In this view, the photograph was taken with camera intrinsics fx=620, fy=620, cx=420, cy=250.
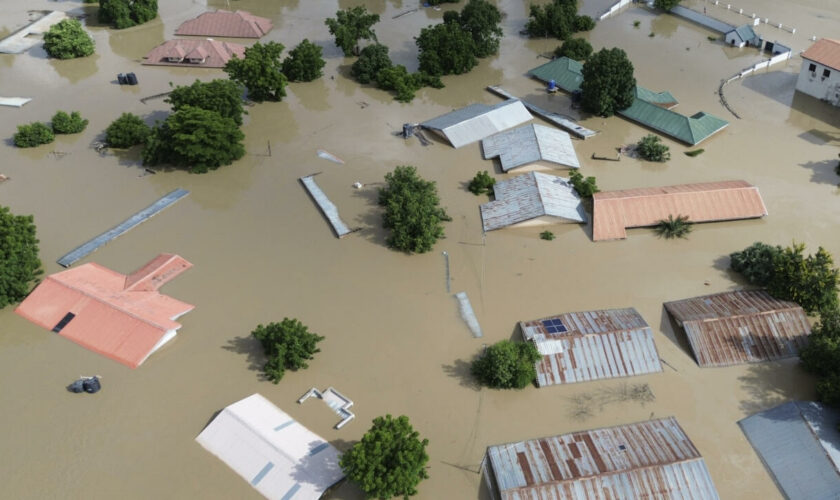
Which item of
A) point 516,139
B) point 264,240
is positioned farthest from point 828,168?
point 264,240

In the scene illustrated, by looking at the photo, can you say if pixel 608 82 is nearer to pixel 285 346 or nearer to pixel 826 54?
pixel 826 54

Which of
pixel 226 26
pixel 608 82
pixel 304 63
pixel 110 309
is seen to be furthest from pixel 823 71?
pixel 226 26

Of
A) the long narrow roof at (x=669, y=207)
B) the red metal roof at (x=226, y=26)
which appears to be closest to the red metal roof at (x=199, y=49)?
the red metal roof at (x=226, y=26)

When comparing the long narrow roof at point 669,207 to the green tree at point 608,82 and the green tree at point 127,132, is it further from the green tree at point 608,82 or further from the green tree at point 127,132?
the green tree at point 127,132

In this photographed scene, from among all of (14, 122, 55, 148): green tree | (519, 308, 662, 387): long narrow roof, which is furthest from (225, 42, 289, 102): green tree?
(519, 308, 662, 387): long narrow roof

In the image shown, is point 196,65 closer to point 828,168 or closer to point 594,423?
point 594,423
